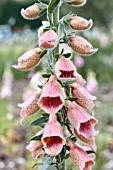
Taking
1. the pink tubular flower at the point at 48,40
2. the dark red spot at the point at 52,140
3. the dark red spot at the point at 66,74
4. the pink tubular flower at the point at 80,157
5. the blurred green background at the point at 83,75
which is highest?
the pink tubular flower at the point at 48,40

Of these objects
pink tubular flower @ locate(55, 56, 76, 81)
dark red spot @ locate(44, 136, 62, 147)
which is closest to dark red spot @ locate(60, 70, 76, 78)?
pink tubular flower @ locate(55, 56, 76, 81)

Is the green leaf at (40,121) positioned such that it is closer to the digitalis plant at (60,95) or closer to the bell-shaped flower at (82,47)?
the digitalis plant at (60,95)

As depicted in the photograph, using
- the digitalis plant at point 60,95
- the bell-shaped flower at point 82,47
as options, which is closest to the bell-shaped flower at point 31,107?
the digitalis plant at point 60,95

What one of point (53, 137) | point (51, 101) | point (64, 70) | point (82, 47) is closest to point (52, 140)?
point (53, 137)

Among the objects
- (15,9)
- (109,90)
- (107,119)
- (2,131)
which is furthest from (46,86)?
(15,9)

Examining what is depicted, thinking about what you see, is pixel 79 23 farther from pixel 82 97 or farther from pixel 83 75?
pixel 83 75

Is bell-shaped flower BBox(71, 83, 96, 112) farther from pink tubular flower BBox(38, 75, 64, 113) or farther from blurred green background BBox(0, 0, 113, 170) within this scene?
blurred green background BBox(0, 0, 113, 170)
